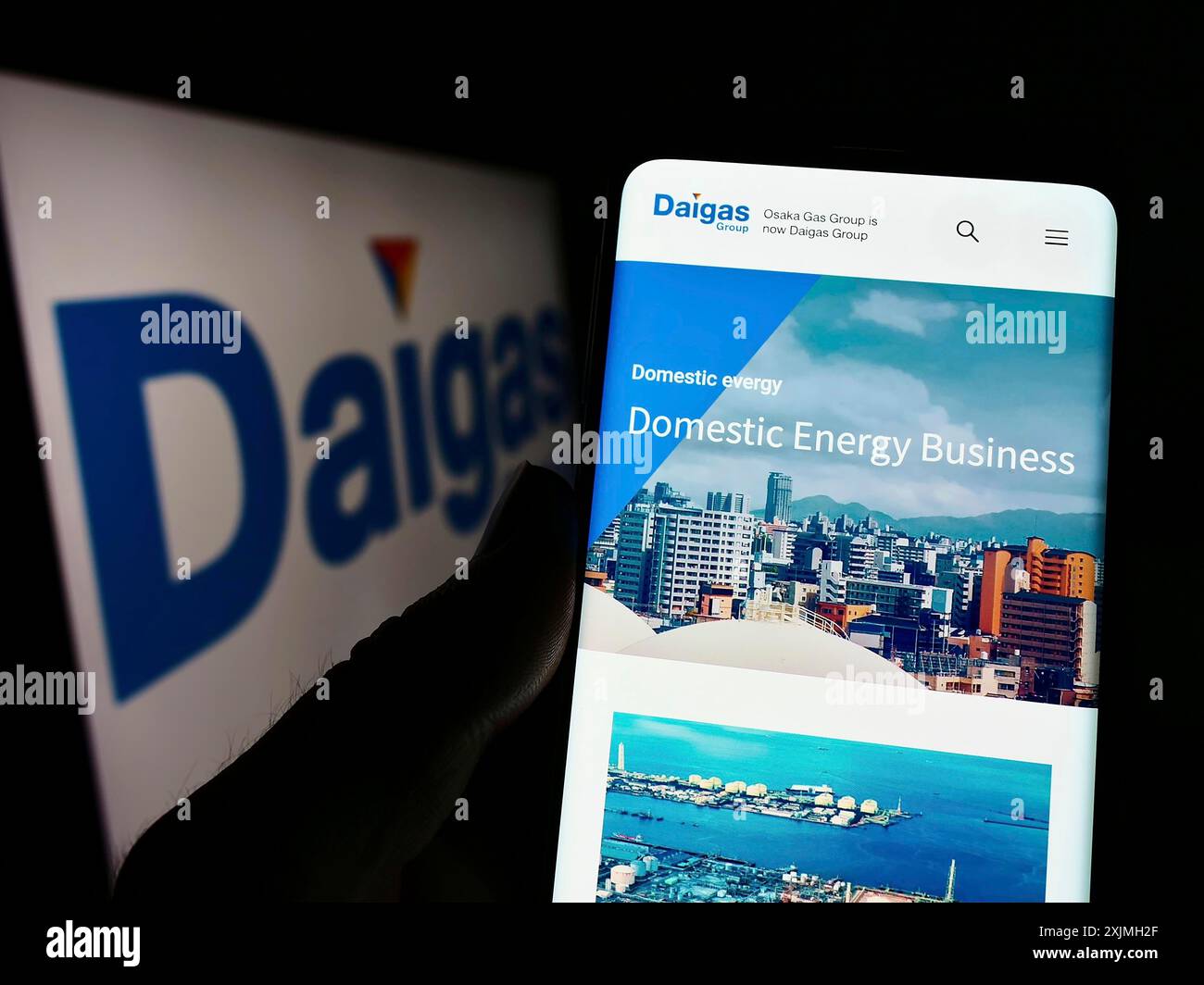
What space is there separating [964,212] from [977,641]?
32 centimetres

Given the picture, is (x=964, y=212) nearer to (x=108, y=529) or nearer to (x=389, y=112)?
(x=389, y=112)

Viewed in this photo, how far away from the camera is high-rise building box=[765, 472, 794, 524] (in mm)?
597

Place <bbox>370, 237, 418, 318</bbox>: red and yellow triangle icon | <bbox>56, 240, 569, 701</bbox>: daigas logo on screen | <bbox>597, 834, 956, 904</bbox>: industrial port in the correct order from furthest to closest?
<bbox>370, 237, 418, 318</bbox>: red and yellow triangle icon
<bbox>56, 240, 569, 701</bbox>: daigas logo on screen
<bbox>597, 834, 956, 904</bbox>: industrial port

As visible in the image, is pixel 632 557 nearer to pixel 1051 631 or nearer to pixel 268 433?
pixel 1051 631

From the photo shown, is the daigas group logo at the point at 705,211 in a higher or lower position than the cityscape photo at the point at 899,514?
higher

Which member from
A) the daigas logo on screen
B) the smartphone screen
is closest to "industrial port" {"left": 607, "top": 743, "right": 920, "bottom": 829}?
the smartphone screen

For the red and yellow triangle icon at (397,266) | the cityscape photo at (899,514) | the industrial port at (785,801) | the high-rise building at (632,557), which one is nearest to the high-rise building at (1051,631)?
the cityscape photo at (899,514)

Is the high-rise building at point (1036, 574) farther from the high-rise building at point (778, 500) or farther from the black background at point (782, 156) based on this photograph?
the high-rise building at point (778, 500)

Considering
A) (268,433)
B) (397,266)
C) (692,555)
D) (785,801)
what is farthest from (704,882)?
(397,266)

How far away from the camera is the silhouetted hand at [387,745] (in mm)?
579

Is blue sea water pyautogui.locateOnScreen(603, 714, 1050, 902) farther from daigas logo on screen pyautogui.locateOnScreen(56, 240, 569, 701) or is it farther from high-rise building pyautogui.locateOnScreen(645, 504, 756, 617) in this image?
daigas logo on screen pyautogui.locateOnScreen(56, 240, 569, 701)

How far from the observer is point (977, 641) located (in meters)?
0.59

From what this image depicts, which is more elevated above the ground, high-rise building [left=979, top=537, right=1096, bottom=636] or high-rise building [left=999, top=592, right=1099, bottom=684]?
high-rise building [left=979, top=537, right=1096, bottom=636]
